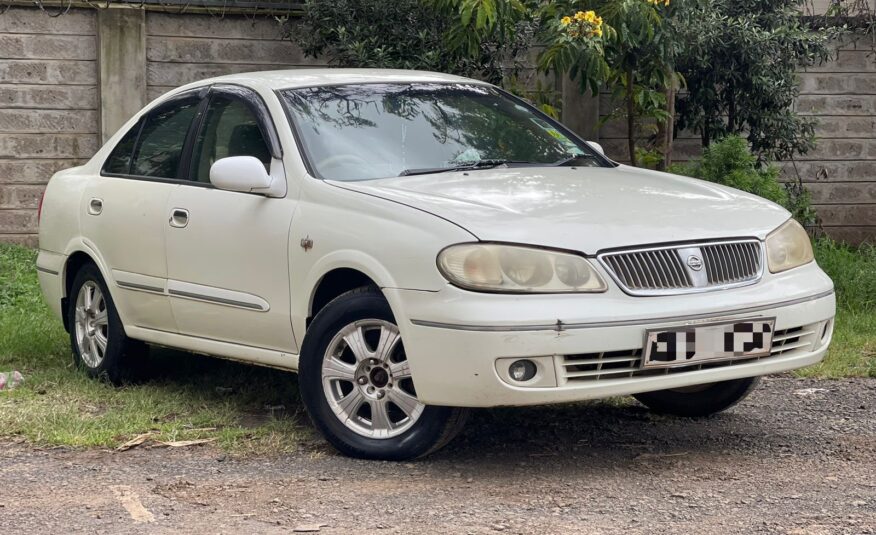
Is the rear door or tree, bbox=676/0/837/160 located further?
tree, bbox=676/0/837/160

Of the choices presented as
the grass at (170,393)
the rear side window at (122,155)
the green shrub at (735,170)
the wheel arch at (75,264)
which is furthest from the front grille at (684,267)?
the green shrub at (735,170)

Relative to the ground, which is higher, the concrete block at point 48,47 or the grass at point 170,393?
the concrete block at point 48,47

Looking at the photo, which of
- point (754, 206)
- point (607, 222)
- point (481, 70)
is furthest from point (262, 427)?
point (481, 70)

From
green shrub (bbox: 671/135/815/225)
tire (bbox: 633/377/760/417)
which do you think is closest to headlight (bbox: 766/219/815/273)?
tire (bbox: 633/377/760/417)

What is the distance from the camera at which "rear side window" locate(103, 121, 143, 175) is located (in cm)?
642

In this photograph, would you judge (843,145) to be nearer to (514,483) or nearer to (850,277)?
(850,277)

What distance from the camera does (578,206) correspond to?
481cm

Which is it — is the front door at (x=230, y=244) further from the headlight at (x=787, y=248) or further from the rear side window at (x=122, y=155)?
the headlight at (x=787, y=248)

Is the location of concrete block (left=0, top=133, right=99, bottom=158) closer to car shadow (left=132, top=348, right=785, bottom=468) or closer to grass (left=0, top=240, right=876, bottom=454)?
grass (left=0, top=240, right=876, bottom=454)

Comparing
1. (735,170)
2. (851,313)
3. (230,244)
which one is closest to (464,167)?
(230,244)

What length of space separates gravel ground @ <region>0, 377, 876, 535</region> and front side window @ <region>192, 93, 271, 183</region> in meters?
1.28

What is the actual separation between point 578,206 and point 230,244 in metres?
1.48

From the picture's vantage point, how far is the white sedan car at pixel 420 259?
4473mm

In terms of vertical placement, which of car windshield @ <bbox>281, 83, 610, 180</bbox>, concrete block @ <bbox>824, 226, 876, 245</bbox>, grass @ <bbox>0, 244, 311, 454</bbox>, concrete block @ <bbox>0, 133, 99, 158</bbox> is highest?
car windshield @ <bbox>281, 83, 610, 180</bbox>
